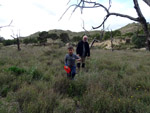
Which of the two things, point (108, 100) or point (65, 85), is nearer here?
point (108, 100)

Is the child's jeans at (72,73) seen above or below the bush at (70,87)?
above

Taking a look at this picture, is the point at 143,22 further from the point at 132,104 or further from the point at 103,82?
the point at 103,82

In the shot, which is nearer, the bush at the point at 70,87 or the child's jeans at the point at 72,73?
the bush at the point at 70,87

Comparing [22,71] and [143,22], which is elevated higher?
[143,22]

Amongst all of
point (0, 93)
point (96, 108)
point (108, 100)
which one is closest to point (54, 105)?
point (96, 108)

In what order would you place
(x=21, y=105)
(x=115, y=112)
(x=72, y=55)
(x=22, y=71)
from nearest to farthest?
(x=115, y=112) < (x=21, y=105) < (x=72, y=55) < (x=22, y=71)

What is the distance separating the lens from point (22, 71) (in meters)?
5.14

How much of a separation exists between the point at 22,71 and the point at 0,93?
195 cm

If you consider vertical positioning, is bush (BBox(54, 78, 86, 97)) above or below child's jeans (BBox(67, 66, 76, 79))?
below

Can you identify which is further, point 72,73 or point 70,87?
point 72,73

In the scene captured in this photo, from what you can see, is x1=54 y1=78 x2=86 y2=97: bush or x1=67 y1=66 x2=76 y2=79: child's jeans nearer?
x1=54 y1=78 x2=86 y2=97: bush

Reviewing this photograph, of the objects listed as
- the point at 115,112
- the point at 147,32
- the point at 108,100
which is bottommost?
the point at 115,112

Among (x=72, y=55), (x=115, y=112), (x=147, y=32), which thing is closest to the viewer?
(x=147, y=32)

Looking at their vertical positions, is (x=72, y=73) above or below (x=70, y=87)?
above
